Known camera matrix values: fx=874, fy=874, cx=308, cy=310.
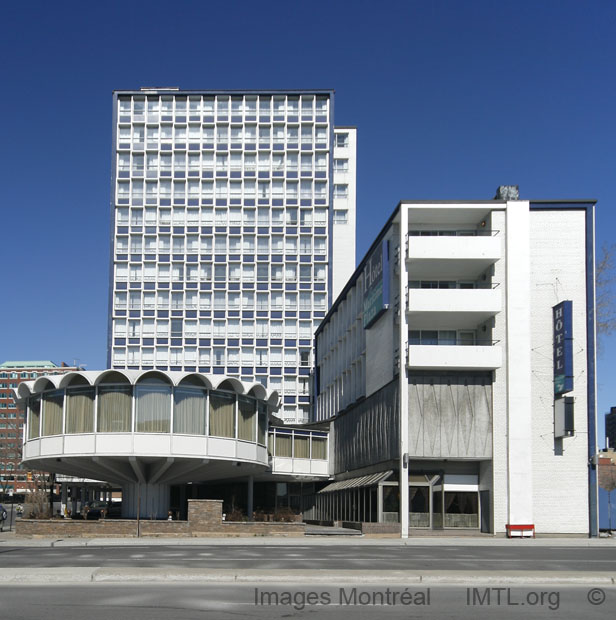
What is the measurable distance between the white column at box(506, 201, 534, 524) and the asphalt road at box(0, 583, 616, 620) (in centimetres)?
2722

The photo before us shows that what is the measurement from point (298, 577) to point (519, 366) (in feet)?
97.9

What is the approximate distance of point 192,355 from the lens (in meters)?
110

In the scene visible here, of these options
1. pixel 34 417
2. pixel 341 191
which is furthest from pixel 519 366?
pixel 341 191

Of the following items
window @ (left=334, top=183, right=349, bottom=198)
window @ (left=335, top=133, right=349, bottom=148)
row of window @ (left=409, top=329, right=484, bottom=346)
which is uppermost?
window @ (left=335, top=133, right=349, bottom=148)

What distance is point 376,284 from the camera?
5234 cm

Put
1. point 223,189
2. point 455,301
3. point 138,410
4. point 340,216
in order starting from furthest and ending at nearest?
point 340,216 → point 223,189 → point 455,301 → point 138,410

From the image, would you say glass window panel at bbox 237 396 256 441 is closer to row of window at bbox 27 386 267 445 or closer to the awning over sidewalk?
row of window at bbox 27 386 267 445

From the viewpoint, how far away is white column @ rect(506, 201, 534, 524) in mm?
44906

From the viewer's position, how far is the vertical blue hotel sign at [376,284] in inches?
1960

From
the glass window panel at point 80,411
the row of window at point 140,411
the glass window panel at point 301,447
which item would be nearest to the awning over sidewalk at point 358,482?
the glass window panel at point 301,447

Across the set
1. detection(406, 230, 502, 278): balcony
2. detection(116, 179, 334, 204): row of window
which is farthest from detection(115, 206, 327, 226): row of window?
detection(406, 230, 502, 278): balcony

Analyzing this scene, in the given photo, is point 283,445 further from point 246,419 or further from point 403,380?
point 403,380

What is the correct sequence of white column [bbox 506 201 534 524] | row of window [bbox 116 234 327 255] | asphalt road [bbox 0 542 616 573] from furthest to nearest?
row of window [bbox 116 234 327 255]
white column [bbox 506 201 534 524]
asphalt road [bbox 0 542 616 573]

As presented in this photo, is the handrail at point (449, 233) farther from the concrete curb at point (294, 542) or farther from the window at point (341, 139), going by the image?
the window at point (341, 139)
